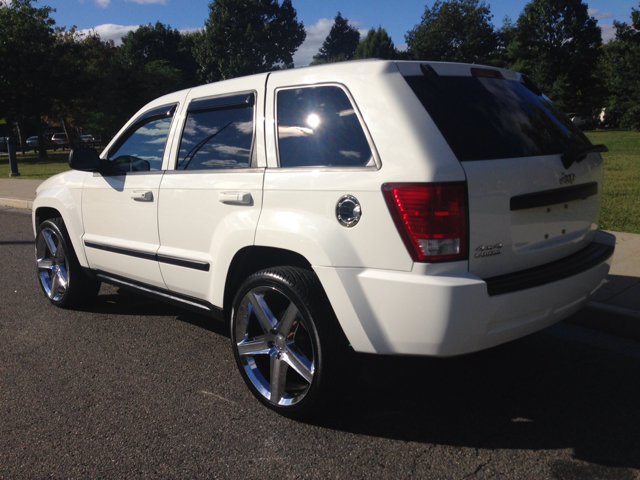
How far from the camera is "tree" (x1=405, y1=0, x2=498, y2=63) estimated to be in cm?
7231

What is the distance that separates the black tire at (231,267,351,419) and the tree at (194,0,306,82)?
75068mm

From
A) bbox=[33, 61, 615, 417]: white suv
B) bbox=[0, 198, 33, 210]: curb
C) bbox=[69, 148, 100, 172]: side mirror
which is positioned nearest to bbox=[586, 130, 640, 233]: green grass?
bbox=[33, 61, 615, 417]: white suv

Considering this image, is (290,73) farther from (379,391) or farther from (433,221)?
(379,391)

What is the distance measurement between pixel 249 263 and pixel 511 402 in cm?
166

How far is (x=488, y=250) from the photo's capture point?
2.60 meters

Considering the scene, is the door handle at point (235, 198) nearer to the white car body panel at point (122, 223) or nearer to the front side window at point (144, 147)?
the white car body panel at point (122, 223)

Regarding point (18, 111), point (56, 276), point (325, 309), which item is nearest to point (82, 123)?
point (18, 111)

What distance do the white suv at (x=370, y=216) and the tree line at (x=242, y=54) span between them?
321 inches

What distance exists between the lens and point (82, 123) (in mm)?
45750

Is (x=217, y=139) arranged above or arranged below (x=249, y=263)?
above

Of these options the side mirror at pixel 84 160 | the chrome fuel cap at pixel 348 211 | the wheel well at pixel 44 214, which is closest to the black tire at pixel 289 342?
the chrome fuel cap at pixel 348 211

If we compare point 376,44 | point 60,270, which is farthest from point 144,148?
point 376,44

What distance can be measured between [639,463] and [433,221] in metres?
1.43

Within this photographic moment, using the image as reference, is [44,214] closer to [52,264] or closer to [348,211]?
[52,264]
